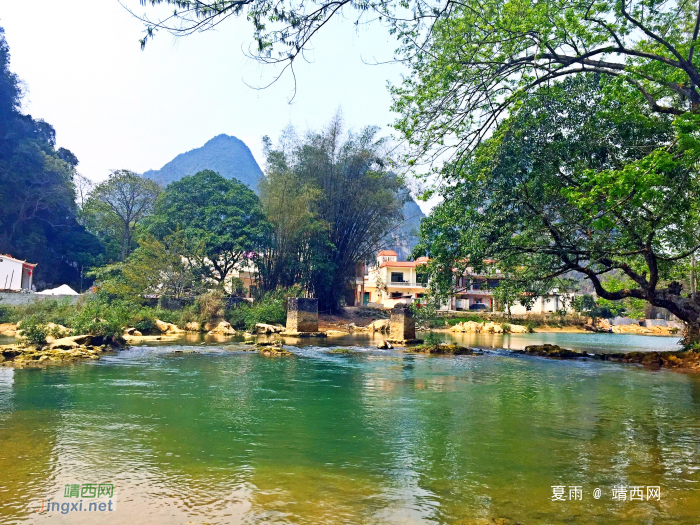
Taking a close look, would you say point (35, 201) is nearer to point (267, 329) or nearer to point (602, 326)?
point (267, 329)

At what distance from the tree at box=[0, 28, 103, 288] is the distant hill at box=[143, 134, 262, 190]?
305 feet

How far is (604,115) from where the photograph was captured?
452 inches

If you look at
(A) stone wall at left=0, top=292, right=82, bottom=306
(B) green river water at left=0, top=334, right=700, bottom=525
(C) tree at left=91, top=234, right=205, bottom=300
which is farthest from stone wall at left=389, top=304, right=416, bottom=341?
(A) stone wall at left=0, top=292, right=82, bottom=306

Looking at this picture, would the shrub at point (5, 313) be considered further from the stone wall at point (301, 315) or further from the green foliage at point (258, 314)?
the stone wall at point (301, 315)

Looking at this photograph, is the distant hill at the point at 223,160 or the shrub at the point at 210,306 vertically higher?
the distant hill at the point at 223,160

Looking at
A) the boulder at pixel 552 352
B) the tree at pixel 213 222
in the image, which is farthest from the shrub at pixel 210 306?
the boulder at pixel 552 352

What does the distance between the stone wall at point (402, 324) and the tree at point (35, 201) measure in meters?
27.0

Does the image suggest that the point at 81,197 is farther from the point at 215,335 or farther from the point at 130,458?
the point at 130,458

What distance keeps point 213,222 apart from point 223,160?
12086 centimetres

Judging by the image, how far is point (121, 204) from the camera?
43.7 m

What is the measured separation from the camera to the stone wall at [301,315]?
24172 millimetres

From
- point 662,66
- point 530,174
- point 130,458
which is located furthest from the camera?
point 530,174

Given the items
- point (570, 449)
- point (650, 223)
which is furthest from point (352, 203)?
point (570, 449)

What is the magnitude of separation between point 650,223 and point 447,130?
6037 mm
